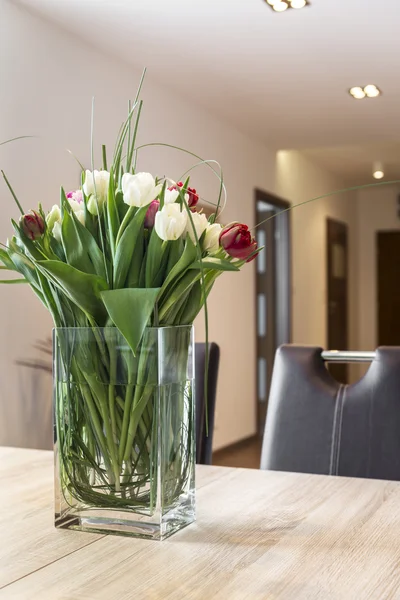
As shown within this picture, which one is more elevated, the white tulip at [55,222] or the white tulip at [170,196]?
the white tulip at [170,196]

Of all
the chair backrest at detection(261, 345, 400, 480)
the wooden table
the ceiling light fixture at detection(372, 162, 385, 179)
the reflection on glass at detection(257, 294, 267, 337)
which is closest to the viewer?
the wooden table

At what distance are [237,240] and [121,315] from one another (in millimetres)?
166

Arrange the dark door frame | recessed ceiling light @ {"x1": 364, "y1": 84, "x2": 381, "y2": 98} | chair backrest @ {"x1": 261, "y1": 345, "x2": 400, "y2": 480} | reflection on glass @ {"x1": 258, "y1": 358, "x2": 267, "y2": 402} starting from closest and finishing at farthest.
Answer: chair backrest @ {"x1": 261, "y1": 345, "x2": 400, "y2": 480} → recessed ceiling light @ {"x1": 364, "y1": 84, "x2": 381, "y2": 98} → reflection on glass @ {"x1": 258, "y1": 358, "x2": 267, "y2": 402} → the dark door frame

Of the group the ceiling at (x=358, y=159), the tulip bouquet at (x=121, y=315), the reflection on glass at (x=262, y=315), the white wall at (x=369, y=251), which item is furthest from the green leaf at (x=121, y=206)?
the white wall at (x=369, y=251)

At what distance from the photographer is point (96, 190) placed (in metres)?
0.94

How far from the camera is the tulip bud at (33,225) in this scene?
3.02 ft

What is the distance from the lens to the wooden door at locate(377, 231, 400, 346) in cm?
866

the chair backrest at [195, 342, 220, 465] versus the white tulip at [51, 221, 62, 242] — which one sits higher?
Answer: the white tulip at [51, 221, 62, 242]

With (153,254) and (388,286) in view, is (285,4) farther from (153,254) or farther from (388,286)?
(388,286)

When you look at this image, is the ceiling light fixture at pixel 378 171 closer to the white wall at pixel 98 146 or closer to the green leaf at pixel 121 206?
the white wall at pixel 98 146

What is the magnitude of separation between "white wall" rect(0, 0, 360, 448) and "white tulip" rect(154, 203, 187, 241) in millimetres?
2307

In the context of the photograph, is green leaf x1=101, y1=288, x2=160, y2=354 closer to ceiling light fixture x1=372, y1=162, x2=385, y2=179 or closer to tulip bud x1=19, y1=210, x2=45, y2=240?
tulip bud x1=19, y1=210, x2=45, y2=240

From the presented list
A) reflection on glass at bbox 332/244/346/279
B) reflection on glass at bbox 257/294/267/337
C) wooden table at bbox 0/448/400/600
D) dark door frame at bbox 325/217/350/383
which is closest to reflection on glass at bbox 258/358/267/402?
reflection on glass at bbox 257/294/267/337

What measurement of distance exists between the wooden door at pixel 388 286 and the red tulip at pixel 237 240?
805 centimetres
